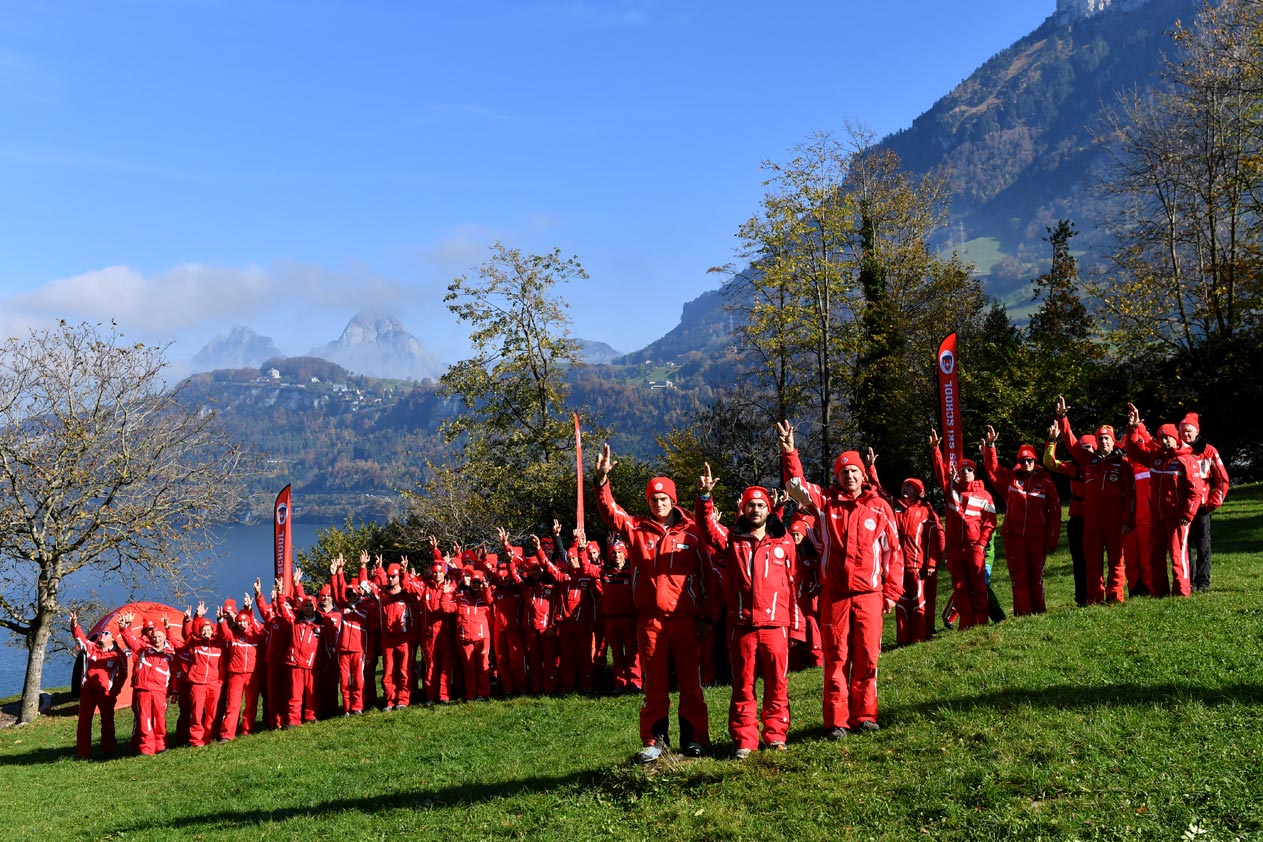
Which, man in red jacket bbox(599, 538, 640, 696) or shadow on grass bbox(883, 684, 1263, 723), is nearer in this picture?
shadow on grass bbox(883, 684, 1263, 723)

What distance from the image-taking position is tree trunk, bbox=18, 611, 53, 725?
2262cm

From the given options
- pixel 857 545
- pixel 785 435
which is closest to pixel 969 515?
pixel 857 545

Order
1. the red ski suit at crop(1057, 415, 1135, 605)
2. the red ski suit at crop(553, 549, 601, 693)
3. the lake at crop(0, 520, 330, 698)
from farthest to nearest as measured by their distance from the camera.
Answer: the lake at crop(0, 520, 330, 698) → the red ski suit at crop(553, 549, 601, 693) → the red ski suit at crop(1057, 415, 1135, 605)

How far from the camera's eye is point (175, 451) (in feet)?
84.7

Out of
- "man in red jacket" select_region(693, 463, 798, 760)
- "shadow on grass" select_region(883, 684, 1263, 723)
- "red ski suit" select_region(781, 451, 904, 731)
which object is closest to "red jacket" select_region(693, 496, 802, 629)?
"man in red jacket" select_region(693, 463, 798, 760)

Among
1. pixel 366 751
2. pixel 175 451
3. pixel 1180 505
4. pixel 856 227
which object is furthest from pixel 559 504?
pixel 1180 505

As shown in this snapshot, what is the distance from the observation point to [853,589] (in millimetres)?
7770

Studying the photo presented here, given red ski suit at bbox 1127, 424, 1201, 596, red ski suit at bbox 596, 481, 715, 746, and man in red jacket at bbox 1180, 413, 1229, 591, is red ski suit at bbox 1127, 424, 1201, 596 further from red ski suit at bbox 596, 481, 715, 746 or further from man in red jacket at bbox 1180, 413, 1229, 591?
red ski suit at bbox 596, 481, 715, 746

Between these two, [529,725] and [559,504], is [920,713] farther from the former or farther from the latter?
[559,504]

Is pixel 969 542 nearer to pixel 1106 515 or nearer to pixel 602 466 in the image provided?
pixel 1106 515

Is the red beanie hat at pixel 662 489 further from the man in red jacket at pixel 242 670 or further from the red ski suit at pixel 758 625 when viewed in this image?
the man in red jacket at pixel 242 670

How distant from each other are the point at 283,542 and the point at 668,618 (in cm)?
1563

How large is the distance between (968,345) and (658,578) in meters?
34.1

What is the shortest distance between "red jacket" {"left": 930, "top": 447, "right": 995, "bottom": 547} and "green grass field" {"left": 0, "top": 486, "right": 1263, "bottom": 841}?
1.35m
